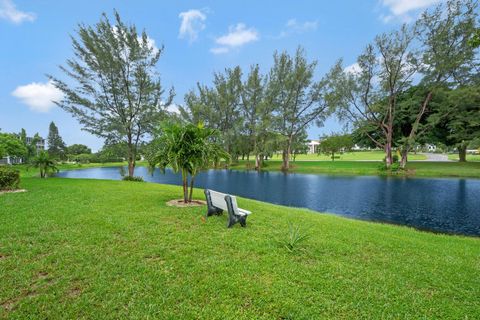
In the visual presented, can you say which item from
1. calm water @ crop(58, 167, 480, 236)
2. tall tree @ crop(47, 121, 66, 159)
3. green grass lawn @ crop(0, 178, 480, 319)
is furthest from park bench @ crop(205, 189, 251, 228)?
tall tree @ crop(47, 121, 66, 159)

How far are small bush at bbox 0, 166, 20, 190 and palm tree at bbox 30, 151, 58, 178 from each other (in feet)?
21.8

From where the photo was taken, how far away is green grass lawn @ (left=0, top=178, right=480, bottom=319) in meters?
2.70

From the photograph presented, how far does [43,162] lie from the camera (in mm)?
16000

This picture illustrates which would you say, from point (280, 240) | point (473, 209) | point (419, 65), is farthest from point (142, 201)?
point (419, 65)

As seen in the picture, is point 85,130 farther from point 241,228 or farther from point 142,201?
point 241,228

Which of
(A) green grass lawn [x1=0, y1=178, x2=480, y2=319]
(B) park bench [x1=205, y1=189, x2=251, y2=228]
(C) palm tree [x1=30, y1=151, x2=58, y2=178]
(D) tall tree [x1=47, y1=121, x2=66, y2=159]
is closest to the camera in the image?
(A) green grass lawn [x1=0, y1=178, x2=480, y2=319]

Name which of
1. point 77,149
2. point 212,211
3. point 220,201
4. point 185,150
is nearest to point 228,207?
point 220,201

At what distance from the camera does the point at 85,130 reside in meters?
18.2

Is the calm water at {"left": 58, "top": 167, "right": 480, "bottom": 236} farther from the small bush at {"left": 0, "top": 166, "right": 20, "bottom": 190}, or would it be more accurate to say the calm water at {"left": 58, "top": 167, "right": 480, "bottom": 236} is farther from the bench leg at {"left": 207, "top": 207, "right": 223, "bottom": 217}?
the small bush at {"left": 0, "top": 166, "right": 20, "bottom": 190}

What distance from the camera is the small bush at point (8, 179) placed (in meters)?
9.84

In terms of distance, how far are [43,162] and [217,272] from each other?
18768mm

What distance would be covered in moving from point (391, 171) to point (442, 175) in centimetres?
465

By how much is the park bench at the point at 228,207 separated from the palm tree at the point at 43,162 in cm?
1602

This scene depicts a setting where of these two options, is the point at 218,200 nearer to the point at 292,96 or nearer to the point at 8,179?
the point at 8,179
